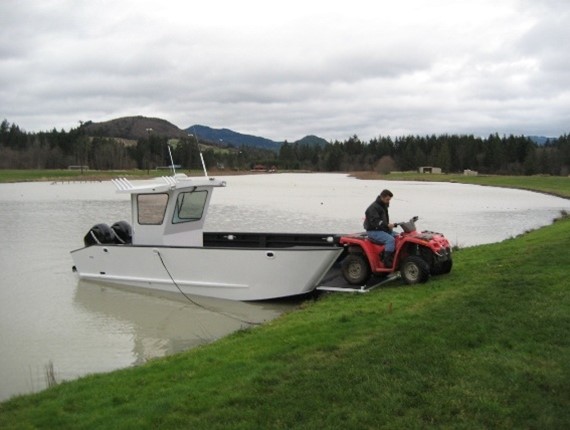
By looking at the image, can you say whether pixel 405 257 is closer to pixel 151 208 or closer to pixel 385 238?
pixel 385 238

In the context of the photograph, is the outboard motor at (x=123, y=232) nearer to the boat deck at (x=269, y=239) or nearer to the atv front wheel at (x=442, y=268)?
the boat deck at (x=269, y=239)

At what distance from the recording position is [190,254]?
46.4ft

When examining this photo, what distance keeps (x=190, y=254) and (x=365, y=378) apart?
870 cm

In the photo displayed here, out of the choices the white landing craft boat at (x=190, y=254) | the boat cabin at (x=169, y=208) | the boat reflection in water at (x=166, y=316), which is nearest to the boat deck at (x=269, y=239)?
the white landing craft boat at (x=190, y=254)

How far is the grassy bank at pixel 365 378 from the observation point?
529cm

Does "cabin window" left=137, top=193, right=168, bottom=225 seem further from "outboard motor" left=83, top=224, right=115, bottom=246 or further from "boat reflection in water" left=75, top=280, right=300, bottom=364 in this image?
"boat reflection in water" left=75, top=280, right=300, bottom=364

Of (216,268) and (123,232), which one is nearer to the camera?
(216,268)

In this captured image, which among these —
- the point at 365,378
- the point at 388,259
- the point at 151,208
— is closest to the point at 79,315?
the point at 151,208

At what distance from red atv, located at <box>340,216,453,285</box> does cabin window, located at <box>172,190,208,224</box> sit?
487 centimetres

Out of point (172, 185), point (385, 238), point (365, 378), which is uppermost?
point (172, 185)

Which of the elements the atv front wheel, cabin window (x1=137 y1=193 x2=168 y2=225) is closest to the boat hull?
cabin window (x1=137 y1=193 x2=168 y2=225)

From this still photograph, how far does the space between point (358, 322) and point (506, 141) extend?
430 feet

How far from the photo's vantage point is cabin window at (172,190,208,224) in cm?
1540

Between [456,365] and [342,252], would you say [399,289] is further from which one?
[456,365]
